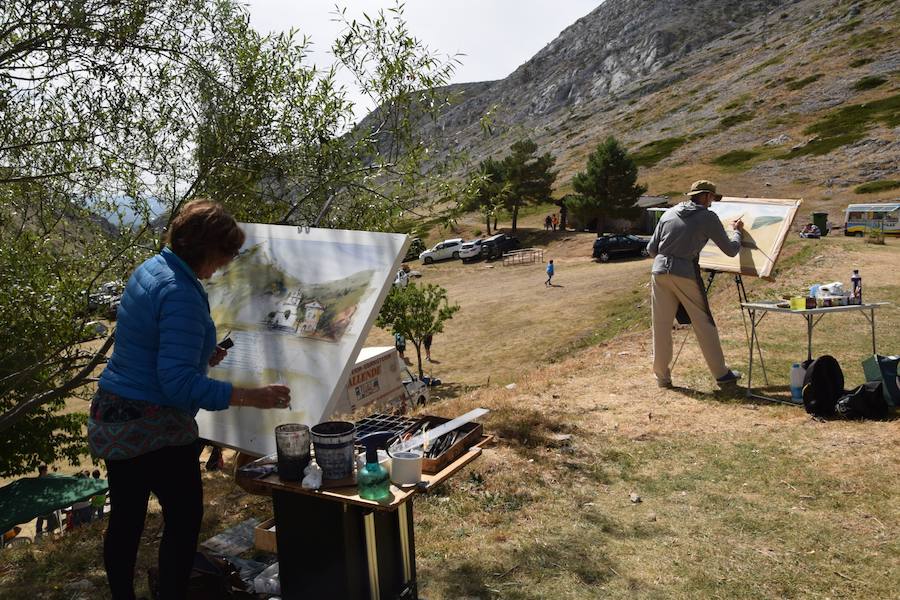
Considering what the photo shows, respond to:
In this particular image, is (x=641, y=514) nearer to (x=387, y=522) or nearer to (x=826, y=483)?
(x=826, y=483)

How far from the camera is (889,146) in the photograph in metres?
56.9

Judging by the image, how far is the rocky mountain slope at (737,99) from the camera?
5866cm

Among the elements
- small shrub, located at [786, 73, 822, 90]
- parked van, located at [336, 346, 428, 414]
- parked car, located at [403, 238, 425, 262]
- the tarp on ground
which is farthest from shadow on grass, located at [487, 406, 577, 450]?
small shrub, located at [786, 73, 822, 90]

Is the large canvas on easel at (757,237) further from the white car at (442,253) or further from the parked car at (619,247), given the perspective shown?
the white car at (442,253)

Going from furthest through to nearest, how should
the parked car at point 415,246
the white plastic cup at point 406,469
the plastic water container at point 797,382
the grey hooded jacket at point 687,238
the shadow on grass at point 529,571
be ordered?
the grey hooded jacket at point 687,238
the plastic water container at point 797,382
the parked car at point 415,246
the shadow on grass at point 529,571
the white plastic cup at point 406,469

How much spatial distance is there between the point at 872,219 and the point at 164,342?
1638 inches

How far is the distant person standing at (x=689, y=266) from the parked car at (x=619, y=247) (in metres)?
32.0

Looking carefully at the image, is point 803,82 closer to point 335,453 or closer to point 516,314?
point 516,314

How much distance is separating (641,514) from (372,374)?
10128 mm

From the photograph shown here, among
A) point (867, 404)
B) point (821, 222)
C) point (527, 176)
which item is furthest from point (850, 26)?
point (867, 404)

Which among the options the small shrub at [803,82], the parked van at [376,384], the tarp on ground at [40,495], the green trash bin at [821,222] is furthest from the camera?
the small shrub at [803,82]

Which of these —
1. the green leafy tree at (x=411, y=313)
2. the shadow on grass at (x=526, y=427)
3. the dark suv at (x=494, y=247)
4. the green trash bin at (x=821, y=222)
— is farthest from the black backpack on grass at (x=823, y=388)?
the dark suv at (x=494, y=247)

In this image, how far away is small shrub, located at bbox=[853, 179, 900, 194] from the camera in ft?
157

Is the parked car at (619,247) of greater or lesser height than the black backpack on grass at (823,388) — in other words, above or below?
above
